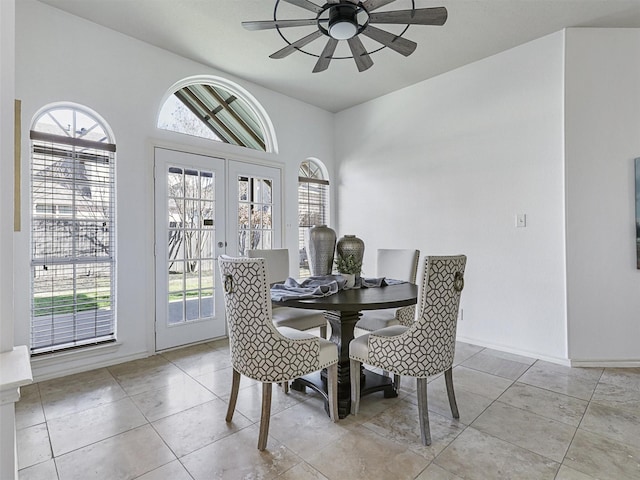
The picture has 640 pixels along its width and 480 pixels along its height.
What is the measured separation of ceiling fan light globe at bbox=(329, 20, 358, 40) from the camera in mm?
1946

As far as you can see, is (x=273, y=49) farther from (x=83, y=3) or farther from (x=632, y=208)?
(x=632, y=208)

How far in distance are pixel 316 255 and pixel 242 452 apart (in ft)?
4.48

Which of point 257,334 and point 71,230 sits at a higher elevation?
point 71,230

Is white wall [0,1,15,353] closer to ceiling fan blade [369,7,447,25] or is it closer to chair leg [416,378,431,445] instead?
ceiling fan blade [369,7,447,25]

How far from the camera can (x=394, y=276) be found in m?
3.08

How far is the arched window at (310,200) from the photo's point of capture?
4645 millimetres

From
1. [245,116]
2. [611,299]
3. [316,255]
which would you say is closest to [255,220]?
[245,116]

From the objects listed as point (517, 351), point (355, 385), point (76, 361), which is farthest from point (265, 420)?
point (517, 351)

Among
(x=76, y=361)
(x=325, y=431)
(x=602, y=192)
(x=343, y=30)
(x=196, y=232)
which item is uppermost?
(x=343, y=30)

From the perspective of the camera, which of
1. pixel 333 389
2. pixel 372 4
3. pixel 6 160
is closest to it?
pixel 6 160

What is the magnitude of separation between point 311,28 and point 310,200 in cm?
231

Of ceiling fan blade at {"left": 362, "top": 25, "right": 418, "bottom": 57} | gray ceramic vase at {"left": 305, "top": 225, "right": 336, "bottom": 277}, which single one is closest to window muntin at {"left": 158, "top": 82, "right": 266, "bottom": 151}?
gray ceramic vase at {"left": 305, "top": 225, "right": 336, "bottom": 277}

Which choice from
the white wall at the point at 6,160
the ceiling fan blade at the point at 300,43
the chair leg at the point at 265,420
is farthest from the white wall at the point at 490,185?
the white wall at the point at 6,160

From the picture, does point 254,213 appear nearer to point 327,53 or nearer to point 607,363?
→ point 327,53
